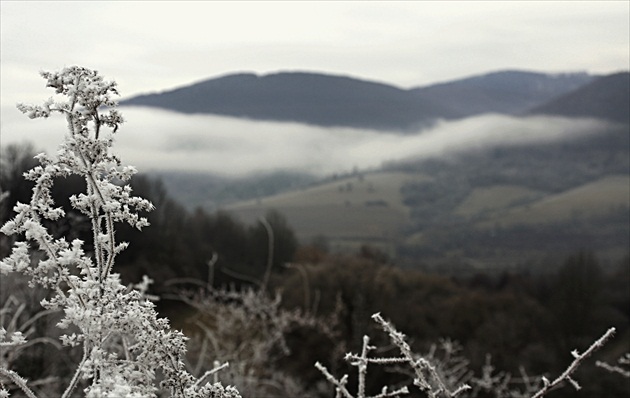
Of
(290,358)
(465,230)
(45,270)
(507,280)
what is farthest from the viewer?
(465,230)

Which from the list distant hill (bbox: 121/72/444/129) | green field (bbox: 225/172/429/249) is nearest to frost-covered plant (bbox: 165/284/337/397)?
green field (bbox: 225/172/429/249)

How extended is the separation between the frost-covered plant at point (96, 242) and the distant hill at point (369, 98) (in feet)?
409

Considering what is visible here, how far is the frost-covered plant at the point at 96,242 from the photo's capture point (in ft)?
4.43

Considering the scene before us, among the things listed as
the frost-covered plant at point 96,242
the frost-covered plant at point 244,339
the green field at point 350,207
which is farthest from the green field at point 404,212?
the frost-covered plant at point 96,242

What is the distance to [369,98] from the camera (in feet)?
562

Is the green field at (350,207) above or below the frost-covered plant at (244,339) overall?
below

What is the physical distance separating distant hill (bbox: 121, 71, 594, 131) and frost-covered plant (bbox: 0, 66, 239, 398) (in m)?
125

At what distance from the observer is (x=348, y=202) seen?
114m

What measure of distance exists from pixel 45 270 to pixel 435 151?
13112cm

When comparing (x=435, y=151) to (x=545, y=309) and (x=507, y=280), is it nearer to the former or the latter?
(x=507, y=280)

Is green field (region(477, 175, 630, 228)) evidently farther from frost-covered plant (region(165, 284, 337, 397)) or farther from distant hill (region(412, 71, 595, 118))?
frost-covered plant (region(165, 284, 337, 397))

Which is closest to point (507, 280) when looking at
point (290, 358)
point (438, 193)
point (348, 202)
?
point (290, 358)

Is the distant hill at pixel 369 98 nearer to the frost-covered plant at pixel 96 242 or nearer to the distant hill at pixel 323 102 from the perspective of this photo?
the distant hill at pixel 323 102

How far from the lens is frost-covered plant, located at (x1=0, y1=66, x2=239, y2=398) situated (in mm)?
1350
